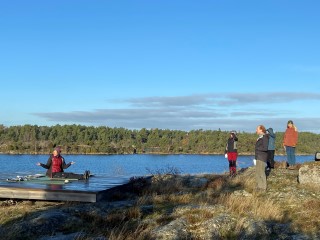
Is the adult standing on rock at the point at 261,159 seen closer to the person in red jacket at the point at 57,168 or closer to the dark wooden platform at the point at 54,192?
the dark wooden platform at the point at 54,192

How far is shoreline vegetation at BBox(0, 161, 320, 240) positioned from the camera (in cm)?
891

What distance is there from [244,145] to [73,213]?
11285cm

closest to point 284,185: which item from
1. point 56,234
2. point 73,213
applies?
point 73,213

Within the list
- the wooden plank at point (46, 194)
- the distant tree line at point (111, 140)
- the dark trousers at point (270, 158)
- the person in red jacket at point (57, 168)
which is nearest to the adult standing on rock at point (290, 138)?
the dark trousers at point (270, 158)

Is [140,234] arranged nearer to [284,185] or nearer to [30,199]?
[30,199]

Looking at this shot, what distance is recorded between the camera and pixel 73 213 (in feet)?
33.6

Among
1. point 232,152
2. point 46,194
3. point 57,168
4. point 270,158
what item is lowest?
point 46,194

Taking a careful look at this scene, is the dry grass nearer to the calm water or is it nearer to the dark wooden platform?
the dark wooden platform

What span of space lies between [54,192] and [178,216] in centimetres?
362

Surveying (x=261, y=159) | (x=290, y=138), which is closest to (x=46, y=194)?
(x=261, y=159)

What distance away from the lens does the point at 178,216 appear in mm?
10117

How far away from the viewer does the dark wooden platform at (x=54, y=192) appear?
38.4 ft

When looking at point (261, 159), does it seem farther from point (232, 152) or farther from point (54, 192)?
point (54, 192)

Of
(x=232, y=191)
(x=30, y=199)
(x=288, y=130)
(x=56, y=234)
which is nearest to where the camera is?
(x=56, y=234)
